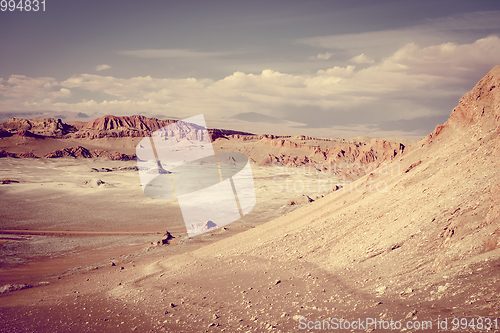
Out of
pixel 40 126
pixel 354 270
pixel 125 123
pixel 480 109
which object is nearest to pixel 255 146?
pixel 480 109

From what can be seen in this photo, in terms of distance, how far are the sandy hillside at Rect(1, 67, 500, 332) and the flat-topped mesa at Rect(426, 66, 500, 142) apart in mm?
40

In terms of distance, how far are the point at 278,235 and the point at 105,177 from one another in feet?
157

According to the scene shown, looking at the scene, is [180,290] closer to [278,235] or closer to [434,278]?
[278,235]

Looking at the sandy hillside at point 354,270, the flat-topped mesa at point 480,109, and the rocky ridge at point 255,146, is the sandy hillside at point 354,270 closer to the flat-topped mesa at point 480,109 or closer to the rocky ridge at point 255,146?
the flat-topped mesa at point 480,109

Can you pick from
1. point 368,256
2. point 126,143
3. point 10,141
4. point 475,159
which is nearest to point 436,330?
point 368,256

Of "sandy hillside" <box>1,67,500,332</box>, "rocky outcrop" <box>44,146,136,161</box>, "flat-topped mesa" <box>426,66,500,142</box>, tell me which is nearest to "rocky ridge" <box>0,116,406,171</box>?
"rocky outcrop" <box>44,146,136,161</box>

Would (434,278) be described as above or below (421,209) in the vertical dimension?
below

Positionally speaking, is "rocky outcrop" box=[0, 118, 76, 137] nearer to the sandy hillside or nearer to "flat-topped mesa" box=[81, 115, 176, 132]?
"flat-topped mesa" box=[81, 115, 176, 132]

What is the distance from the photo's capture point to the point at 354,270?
7422mm

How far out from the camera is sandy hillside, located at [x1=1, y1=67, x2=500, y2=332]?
18.1 ft

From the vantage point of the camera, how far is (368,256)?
7664mm

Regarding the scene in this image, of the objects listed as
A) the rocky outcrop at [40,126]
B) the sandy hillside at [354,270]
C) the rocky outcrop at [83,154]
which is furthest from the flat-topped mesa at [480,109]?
the rocky outcrop at [40,126]

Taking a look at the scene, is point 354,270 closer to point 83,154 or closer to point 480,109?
point 480,109

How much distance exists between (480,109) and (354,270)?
Result: 24.0 ft
